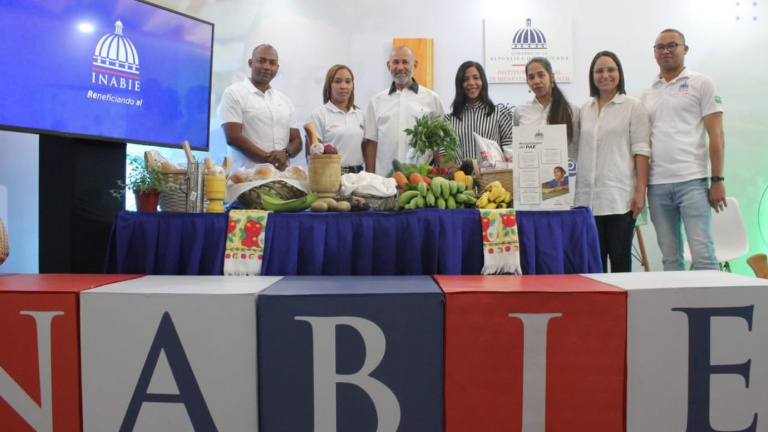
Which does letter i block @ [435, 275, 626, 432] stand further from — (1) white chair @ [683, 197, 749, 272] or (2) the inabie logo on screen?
(1) white chair @ [683, 197, 749, 272]

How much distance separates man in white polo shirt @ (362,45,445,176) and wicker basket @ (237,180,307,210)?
1415 millimetres

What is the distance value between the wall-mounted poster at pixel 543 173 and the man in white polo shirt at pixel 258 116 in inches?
71.9

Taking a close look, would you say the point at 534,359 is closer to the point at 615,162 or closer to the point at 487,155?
the point at 487,155

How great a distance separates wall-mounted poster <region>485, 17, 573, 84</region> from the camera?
4.68m

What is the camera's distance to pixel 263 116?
3.54 metres

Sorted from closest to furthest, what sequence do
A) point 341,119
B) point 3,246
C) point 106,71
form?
1. point 3,246
2. point 106,71
3. point 341,119

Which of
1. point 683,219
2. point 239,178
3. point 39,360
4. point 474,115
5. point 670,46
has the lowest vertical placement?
point 39,360

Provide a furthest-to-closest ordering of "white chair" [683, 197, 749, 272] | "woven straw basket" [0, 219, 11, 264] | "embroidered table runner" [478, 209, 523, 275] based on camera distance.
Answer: "white chair" [683, 197, 749, 272] → "embroidered table runner" [478, 209, 523, 275] → "woven straw basket" [0, 219, 11, 264]

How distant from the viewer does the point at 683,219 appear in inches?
111

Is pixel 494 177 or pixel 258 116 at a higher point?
pixel 258 116

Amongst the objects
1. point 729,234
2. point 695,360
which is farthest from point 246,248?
point 729,234

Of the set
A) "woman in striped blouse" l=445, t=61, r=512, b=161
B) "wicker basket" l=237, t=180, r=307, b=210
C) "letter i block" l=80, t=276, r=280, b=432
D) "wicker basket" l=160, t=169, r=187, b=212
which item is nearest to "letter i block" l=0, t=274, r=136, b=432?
"letter i block" l=80, t=276, r=280, b=432

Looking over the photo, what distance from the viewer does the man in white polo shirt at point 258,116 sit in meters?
3.39

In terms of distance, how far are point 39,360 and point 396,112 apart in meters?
2.57
